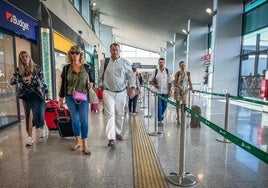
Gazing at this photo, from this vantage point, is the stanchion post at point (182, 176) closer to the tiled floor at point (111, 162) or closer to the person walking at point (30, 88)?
the tiled floor at point (111, 162)

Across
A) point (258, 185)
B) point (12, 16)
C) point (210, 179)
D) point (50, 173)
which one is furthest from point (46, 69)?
point (258, 185)

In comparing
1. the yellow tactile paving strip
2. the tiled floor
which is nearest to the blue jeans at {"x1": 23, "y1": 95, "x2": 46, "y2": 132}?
the tiled floor

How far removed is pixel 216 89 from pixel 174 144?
775 cm

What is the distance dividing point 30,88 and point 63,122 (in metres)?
0.77

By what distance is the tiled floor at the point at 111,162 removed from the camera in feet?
7.63

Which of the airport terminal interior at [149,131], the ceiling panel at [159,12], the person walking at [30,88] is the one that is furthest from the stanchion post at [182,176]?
the ceiling panel at [159,12]

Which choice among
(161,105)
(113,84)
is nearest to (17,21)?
(113,84)

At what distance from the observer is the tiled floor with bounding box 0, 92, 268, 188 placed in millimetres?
2324

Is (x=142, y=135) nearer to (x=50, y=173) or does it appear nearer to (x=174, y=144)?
(x=174, y=144)

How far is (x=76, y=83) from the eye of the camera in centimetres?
300

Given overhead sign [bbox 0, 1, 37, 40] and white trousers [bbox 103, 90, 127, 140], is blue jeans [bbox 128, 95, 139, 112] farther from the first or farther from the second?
overhead sign [bbox 0, 1, 37, 40]

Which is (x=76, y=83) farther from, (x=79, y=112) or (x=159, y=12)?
(x=159, y=12)

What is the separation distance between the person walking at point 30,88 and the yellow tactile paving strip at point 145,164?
1672 mm

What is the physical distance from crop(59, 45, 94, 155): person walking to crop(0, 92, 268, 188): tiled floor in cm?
41
